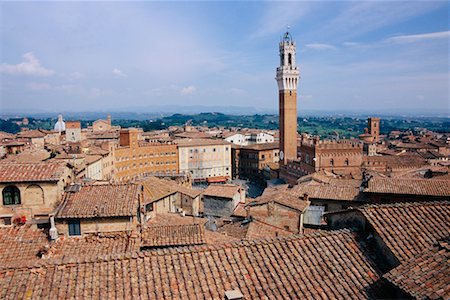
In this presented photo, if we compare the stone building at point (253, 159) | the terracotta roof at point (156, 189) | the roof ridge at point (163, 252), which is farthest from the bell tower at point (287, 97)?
the roof ridge at point (163, 252)

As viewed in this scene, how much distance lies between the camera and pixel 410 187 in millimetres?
22344

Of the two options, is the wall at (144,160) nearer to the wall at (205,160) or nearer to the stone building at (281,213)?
the wall at (205,160)

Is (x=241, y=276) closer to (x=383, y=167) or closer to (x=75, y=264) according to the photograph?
(x=75, y=264)

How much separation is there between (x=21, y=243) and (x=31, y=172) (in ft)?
15.4

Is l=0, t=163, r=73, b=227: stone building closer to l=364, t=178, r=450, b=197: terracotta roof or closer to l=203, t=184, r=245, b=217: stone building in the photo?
l=203, t=184, r=245, b=217: stone building

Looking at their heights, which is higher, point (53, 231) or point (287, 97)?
point (287, 97)

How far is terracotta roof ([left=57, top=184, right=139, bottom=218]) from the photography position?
14516 millimetres

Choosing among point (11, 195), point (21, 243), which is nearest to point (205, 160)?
point (11, 195)

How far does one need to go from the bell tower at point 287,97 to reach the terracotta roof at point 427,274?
194 ft

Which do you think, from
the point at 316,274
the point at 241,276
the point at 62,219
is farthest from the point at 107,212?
the point at 316,274

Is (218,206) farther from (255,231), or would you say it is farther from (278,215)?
(255,231)

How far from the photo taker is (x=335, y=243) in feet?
29.8

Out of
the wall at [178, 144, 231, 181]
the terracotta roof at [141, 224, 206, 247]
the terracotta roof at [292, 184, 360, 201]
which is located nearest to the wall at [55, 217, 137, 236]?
the terracotta roof at [141, 224, 206, 247]

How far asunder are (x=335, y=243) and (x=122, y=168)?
6033cm
